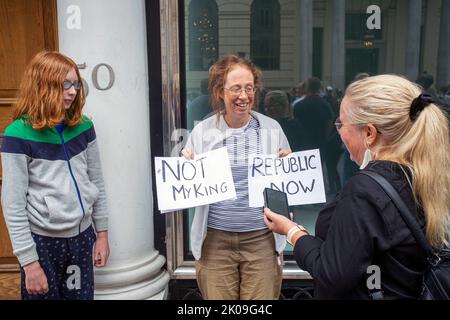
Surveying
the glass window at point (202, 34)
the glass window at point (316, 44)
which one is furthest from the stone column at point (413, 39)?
the glass window at point (202, 34)

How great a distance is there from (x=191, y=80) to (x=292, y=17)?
964 mm

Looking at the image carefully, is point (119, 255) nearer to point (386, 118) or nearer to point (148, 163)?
point (148, 163)

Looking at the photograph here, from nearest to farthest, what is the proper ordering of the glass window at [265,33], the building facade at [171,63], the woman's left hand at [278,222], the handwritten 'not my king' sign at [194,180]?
1. the woman's left hand at [278,222]
2. the handwritten 'not my king' sign at [194,180]
3. the building facade at [171,63]
4. the glass window at [265,33]

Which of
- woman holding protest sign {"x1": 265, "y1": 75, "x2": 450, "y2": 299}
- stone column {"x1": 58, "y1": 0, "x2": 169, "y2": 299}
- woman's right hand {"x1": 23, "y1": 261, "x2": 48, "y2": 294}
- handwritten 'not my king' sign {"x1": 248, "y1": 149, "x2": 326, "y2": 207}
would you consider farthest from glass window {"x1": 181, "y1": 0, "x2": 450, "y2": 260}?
woman holding protest sign {"x1": 265, "y1": 75, "x2": 450, "y2": 299}

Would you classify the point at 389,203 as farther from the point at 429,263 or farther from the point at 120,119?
the point at 120,119

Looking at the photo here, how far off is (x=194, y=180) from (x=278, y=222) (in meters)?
0.80

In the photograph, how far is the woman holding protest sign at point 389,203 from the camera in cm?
145

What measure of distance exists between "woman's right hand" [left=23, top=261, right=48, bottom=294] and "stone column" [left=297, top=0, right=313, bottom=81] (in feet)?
8.37

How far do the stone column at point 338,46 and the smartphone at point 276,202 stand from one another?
84.6 inches

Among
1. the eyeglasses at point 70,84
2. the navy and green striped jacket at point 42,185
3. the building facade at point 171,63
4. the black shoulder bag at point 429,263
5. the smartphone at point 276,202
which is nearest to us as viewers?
the black shoulder bag at point 429,263

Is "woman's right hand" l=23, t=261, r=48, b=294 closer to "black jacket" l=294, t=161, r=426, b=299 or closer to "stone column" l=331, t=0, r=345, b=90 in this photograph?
"black jacket" l=294, t=161, r=426, b=299

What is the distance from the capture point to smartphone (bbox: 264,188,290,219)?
1996 mm

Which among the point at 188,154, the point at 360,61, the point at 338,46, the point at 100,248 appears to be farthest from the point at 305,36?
the point at 100,248

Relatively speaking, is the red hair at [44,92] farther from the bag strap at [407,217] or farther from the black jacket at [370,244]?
the bag strap at [407,217]
